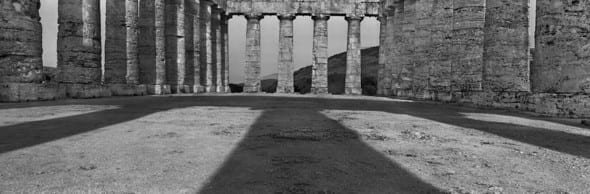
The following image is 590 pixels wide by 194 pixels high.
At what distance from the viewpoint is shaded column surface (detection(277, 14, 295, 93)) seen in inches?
1023

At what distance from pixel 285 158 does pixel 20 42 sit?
11309 mm

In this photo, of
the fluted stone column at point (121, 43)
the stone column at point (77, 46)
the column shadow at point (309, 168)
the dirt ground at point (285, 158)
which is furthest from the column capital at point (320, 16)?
the column shadow at point (309, 168)

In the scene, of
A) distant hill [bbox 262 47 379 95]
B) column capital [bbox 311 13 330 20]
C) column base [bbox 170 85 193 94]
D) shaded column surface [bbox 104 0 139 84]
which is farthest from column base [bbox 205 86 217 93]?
column capital [bbox 311 13 330 20]

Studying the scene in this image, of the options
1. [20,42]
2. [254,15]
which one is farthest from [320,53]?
[20,42]

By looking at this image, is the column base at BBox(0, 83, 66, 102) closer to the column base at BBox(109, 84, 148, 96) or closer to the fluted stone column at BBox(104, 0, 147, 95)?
the column base at BBox(109, 84, 148, 96)

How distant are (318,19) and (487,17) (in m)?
14.4

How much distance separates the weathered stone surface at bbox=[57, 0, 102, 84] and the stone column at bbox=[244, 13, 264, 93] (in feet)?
41.6

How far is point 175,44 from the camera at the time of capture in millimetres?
20484

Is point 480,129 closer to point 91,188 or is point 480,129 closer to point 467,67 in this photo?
point 91,188

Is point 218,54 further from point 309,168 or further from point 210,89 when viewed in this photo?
point 309,168

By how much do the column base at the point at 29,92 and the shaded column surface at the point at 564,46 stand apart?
1352 cm

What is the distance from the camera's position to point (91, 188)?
8.95 feet

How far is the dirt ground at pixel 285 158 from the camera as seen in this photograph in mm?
2883

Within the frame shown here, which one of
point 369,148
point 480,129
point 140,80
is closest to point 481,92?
point 480,129
